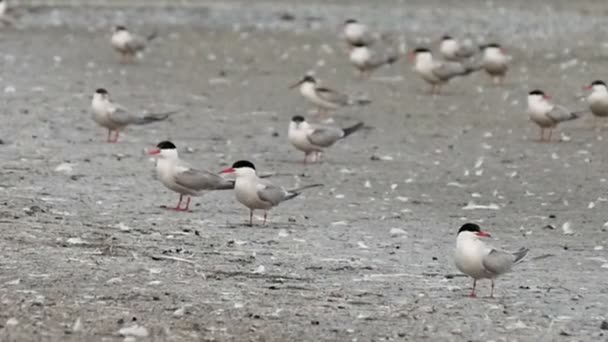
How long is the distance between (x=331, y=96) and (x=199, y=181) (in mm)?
6931

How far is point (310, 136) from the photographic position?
50.1ft

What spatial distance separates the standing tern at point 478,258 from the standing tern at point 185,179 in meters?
3.21

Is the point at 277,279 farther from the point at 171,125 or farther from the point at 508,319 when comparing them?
the point at 171,125

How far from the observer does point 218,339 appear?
8.09 metres

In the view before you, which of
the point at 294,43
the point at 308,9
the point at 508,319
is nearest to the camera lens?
the point at 508,319

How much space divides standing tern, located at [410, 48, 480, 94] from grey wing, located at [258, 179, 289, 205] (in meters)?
9.81

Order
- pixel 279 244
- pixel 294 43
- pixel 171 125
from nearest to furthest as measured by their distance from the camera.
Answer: pixel 279 244, pixel 171 125, pixel 294 43

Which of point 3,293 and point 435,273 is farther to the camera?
point 435,273

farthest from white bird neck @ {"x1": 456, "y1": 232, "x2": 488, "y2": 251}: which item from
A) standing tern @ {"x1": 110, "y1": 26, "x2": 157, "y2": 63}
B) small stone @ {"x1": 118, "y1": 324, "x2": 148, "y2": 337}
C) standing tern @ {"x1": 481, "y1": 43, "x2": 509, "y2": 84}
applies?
standing tern @ {"x1": 110, "y1": 26, "x2": 157, "y2": 63}

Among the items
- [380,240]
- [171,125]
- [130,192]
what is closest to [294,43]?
[171,125]

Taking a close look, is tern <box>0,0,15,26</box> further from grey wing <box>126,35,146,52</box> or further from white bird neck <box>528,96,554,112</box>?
white bird neck <box>528,96,554,112</box>

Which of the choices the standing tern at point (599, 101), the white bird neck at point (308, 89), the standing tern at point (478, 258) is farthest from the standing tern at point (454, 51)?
the standing tern at point (478, 258)

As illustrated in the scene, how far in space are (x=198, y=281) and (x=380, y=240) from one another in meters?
2.09

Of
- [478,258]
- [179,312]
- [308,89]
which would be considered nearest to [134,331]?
[179,312]
